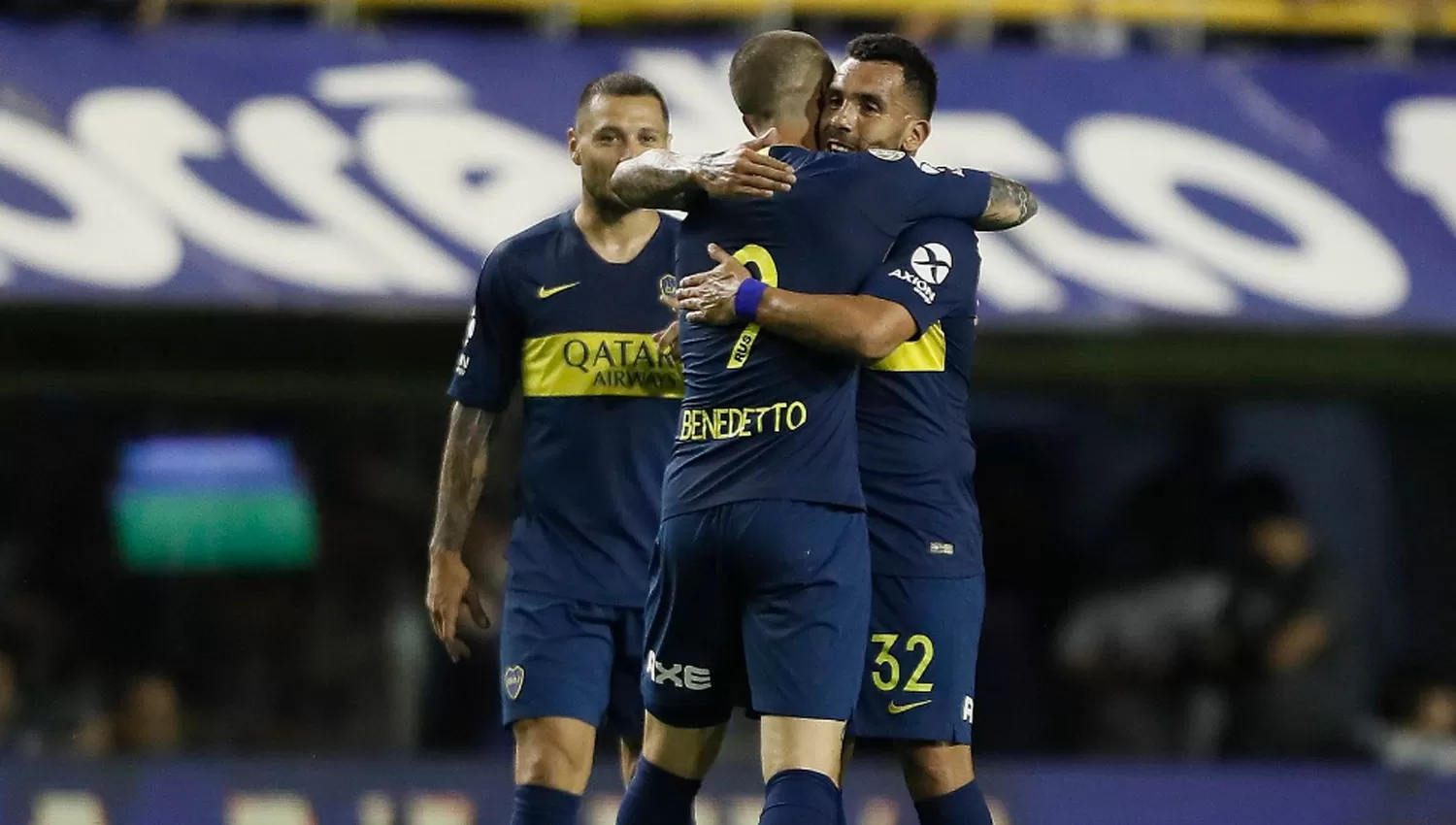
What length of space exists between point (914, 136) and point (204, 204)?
12.9ft

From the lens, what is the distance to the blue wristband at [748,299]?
15.6 ft

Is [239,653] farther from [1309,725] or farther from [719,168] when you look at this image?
[719,168]

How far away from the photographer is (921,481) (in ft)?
17.1

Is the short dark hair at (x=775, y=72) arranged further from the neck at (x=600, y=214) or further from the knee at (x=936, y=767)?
the knee at (x=936, y=767)

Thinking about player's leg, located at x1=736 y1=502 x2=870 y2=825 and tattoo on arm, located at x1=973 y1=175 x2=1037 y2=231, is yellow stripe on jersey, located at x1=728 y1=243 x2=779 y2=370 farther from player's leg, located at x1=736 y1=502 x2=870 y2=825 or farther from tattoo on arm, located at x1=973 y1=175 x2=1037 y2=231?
tattoo on arm, located at x1=973 y1=175 x2=1037 y2=231

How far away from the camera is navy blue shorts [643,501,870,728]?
189 inches

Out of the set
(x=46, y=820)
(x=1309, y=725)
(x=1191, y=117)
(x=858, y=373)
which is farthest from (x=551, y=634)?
(x=1309, y=725)

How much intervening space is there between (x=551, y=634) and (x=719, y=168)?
1386 mm

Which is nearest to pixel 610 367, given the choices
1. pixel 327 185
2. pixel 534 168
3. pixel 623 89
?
pixel 623 89

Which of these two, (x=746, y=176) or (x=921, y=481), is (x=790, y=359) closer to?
(x=746, y=176)

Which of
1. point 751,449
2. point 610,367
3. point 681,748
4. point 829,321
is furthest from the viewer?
point 610,367

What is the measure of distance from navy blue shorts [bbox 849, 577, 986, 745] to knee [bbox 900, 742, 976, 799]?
0.05 metres

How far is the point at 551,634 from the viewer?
5.70 metres

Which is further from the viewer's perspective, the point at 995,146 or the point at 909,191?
the point at 995,146
